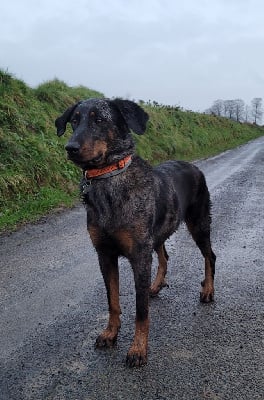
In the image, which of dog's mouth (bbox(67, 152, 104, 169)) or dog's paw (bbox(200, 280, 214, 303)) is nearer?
dog's mouth (bbox(67, 152, 104, 169))

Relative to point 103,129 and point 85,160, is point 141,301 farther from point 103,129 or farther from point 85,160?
point 103,129

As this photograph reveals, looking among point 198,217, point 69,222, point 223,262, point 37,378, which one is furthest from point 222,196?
point 37,378

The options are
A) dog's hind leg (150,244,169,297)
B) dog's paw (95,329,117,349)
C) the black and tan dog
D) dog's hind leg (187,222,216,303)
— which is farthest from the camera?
dog's hind leg (150,244,169,297)

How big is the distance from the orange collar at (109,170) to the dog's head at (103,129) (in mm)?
39

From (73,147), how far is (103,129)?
1.16 ft

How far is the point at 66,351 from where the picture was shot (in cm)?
354

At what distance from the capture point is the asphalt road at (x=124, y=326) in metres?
3.08

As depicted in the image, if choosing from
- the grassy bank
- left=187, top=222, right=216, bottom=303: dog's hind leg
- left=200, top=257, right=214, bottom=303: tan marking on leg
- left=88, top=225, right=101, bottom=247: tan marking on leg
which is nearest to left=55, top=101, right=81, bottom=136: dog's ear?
left=88, top=225, right=101, bottom=247: tan marking on leg

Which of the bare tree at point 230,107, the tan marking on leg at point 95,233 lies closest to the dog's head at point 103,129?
the tan marking on leg at point 95,233

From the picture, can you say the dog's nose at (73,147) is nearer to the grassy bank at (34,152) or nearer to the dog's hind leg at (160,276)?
the dog's hind leg at (160,276)

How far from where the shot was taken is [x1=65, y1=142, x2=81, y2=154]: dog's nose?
3.06 m

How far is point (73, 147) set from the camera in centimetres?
306

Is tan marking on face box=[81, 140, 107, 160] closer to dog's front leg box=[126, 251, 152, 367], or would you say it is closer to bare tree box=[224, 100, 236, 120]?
dog's front leg box=[126, 251, 152, 367]

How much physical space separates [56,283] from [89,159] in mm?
2257
